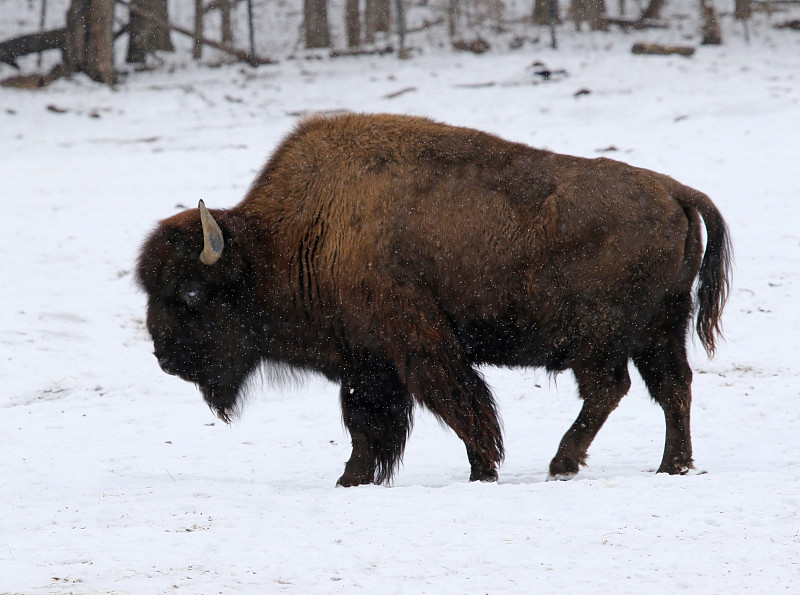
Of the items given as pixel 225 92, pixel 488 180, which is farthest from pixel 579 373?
pixel 225 92

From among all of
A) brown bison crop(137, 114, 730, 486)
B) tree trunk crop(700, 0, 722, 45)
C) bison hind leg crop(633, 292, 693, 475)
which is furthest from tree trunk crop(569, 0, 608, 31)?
bison hind leg crop(633, 292, 693, 475)

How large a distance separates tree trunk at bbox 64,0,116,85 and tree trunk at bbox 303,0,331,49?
5.13 meters

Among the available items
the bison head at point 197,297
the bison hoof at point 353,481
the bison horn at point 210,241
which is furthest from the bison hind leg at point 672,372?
the bison horn at point 210,241

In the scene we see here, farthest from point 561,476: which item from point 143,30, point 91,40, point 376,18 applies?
point 376,18

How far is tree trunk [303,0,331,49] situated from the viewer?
74.1 feet

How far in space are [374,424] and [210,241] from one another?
1.31 meters

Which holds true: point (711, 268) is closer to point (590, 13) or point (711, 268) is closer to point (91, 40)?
point (91, 40)

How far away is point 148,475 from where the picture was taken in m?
5.04

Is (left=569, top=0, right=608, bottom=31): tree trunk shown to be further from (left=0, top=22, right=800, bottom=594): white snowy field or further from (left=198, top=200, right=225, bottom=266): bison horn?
(left=198, top=200, right=225, bottom=266): bison horn

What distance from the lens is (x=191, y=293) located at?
497cm

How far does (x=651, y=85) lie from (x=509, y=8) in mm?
12184

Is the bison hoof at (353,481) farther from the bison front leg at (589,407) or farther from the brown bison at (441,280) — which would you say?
the bison front leg at (589,407)

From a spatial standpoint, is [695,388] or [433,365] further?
[695,388]

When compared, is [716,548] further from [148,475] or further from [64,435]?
[64,435]
